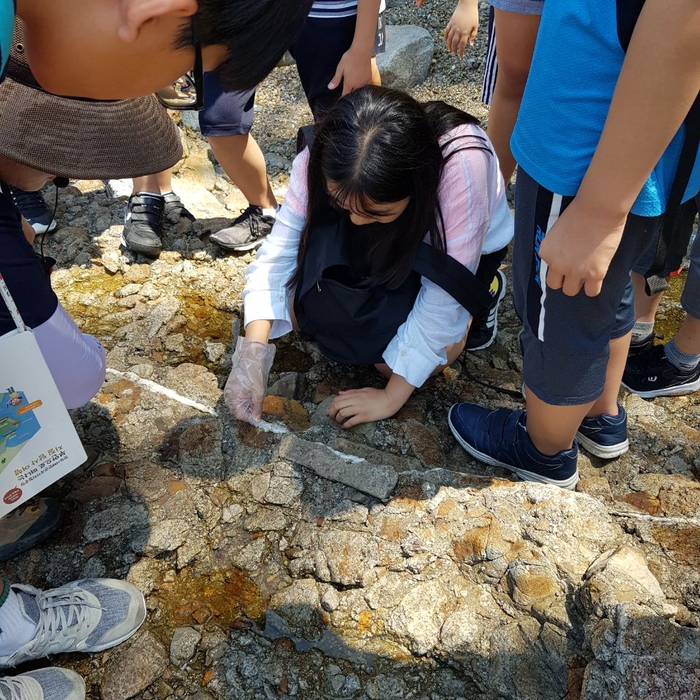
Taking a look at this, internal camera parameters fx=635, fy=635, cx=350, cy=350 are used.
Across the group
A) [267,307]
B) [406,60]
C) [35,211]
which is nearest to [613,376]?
[267,307]

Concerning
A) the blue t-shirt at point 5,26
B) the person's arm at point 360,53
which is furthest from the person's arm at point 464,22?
the blue t-shirt at point 5,26

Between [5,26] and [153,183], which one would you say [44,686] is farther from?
[153,183]

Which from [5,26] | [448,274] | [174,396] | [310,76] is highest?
[5,26]

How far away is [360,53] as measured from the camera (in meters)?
2.04

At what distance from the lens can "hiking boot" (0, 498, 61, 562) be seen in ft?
4.61

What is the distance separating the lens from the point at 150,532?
4.89 ft

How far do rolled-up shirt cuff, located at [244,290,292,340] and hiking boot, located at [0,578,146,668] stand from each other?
79 centimetres

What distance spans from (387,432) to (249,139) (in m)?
1.32

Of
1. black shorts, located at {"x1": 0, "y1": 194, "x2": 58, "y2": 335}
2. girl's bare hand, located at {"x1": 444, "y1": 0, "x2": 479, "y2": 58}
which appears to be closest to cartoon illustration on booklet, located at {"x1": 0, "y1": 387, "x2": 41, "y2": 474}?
black shorts, located at {"x1": 0, "y1": 194, "x2": 58, "y2": 335}

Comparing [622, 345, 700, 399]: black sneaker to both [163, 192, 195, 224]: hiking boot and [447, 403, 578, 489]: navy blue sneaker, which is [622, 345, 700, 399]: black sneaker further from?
[163, 192, 195, 224]: hiking boot

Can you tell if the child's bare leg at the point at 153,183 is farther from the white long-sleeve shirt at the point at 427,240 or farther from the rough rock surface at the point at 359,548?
the white long-sleeve shirt at the point at 427,240

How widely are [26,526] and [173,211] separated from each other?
5.08 ft

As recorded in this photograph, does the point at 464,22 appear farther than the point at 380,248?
Yes

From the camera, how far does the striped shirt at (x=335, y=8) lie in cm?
205
